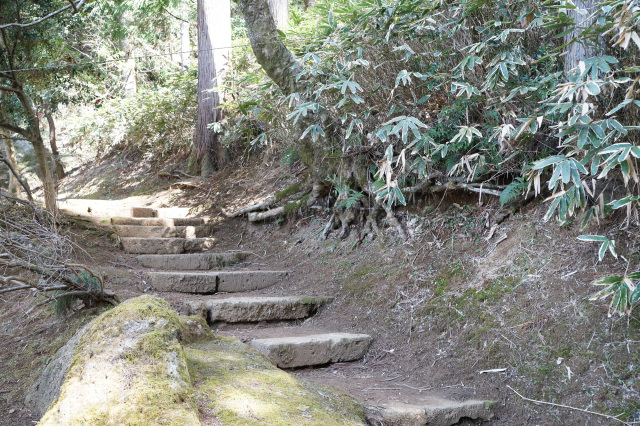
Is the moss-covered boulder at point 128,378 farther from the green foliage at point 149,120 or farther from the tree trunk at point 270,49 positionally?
the green foliage at point 149,120

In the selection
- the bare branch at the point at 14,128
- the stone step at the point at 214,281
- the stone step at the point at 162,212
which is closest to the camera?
the stone step at the point at 214,281

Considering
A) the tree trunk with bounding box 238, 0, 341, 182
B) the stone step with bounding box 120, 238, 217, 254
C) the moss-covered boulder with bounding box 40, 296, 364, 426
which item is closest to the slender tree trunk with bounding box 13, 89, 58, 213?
the stone step with bounding box 120, 238, 217, 254

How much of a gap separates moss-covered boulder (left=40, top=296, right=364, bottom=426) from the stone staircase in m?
0.66

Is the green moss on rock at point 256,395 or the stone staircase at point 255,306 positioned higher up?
the green moss on rock at point 256,395

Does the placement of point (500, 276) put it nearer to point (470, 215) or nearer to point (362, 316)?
point (470, 215)

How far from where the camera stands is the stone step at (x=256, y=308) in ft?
13.5

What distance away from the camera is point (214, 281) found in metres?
4.97

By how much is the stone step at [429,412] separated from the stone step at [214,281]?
2.56 metres

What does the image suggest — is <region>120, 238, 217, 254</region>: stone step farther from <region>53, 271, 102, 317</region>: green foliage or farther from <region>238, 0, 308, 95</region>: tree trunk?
<region>53, 271, 102, 317</region>: green foliage

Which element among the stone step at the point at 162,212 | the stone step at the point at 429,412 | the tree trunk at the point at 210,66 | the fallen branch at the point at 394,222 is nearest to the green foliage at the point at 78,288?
the stone step at the point at 429,412

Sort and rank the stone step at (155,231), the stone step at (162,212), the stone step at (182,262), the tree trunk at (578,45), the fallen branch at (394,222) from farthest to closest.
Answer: the stone step at (162,212)
the stone step at (155,231)
the stone step at (182,262)
the fallen branch at (394,222)
the tree trunk at (578,45)

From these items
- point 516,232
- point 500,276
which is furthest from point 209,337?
point 516,232

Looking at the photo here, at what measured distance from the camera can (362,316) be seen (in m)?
4.21

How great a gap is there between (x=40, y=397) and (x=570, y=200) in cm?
316
